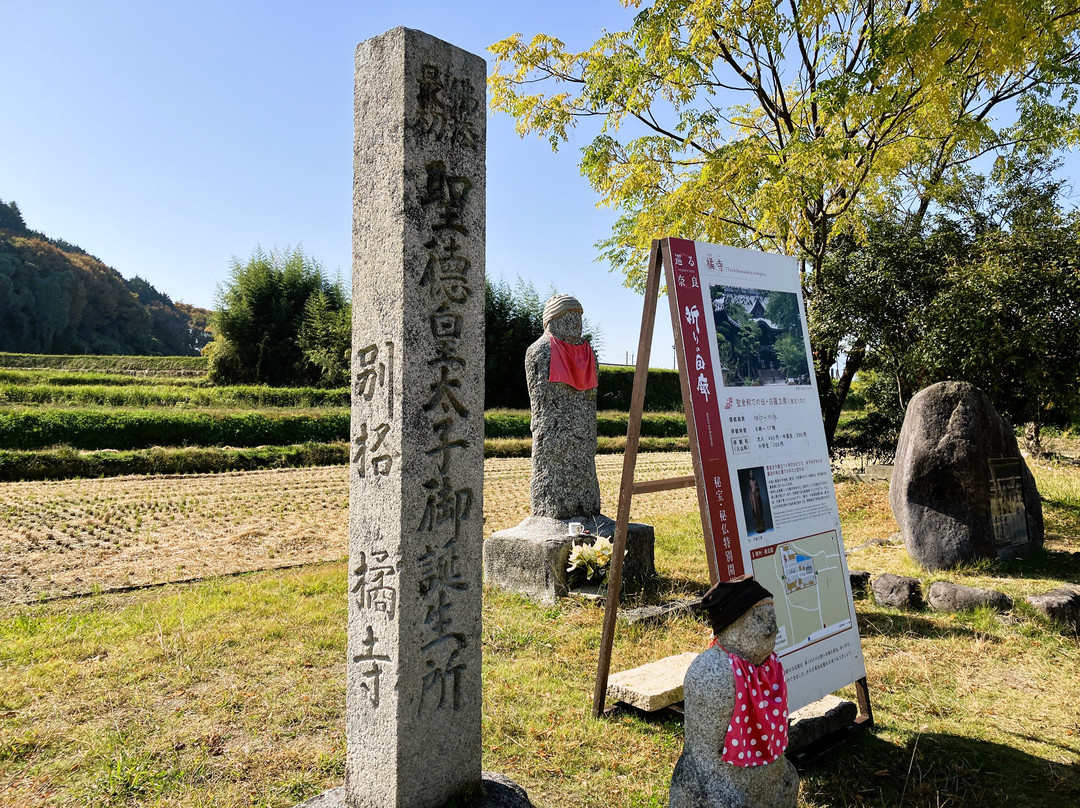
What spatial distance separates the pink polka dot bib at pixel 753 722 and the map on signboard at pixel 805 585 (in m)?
0.84

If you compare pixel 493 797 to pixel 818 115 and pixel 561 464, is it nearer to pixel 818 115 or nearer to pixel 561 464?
pixel 561 464

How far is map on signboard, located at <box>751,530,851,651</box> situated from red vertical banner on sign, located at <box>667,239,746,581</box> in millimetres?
218

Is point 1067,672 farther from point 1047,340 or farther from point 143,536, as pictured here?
point 143,536

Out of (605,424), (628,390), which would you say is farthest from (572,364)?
(628,390)

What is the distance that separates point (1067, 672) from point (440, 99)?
533 centimetres

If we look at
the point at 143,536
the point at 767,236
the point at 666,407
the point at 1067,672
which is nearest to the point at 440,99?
the point at 1067,672

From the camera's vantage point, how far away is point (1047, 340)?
8133mm

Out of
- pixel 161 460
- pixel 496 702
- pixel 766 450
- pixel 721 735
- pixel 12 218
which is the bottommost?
pixel 496 702

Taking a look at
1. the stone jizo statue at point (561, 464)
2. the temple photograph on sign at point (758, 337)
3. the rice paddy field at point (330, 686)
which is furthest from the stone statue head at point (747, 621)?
the stone jizo statue at point (561, 464)

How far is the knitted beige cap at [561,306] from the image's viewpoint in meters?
6.81

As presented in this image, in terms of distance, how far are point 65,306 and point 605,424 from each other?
105 ft

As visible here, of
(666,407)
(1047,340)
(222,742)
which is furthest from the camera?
(666,407)

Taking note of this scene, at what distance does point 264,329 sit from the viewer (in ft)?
85.1

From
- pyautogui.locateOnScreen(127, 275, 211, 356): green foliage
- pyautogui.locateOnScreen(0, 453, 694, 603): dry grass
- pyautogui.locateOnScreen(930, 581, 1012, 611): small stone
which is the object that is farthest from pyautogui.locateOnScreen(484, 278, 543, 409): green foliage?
pyautogui.locateOnScreen(127, 275, 211, 356): green foliage
